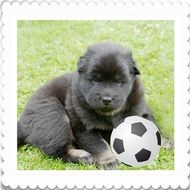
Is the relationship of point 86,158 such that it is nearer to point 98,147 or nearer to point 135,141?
point 98,147

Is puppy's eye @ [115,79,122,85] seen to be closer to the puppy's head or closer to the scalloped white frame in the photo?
the puppy's head

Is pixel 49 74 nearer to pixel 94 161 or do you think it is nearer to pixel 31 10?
pixel 31 10

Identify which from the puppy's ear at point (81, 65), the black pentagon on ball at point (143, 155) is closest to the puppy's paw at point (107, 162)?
the black pentagon on ball at point (143, 155)

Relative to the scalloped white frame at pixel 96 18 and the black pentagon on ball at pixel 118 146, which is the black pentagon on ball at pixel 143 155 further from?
the scalloped white frame at pixel 96 18

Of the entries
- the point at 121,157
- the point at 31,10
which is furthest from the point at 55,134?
the point at 31,10

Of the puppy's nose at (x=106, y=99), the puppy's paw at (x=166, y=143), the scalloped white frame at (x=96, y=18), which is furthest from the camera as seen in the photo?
the puppy's paw at (x=166, y=143)

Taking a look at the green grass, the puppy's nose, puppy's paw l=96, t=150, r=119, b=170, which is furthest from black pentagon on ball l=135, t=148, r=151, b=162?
the puppy's nose
